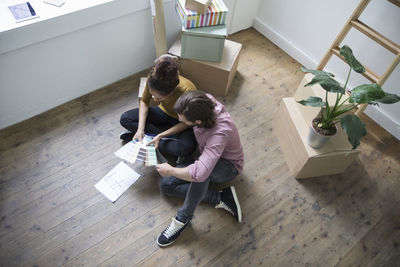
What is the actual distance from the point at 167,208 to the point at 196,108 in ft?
2.29

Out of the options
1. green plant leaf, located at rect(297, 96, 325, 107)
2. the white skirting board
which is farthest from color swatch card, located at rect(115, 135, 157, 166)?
the white skirting board

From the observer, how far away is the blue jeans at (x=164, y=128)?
1.65 meters

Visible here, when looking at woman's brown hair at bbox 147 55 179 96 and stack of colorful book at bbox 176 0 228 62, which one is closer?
woman's brown hair at bbox 147 55 179 96

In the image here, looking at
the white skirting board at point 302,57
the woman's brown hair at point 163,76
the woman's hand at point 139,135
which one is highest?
the woman's brown hair at point 163,76

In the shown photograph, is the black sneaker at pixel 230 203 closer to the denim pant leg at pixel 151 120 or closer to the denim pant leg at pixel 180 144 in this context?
the denim pant leg at pixel 180 144

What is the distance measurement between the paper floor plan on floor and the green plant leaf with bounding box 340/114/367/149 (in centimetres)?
99

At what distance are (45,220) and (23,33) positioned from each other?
3.49 ft

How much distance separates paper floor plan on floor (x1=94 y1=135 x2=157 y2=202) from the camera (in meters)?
1.55

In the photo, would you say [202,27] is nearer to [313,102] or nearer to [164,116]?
[164,116]

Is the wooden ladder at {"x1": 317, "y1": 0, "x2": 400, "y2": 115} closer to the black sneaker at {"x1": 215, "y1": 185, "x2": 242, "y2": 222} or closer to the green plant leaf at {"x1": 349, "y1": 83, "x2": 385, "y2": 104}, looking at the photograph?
the green plant leaf at {"x1": 349, "y1": 83, "x2": 385, "y2": 104}

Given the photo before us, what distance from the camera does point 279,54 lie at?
2.53 metres

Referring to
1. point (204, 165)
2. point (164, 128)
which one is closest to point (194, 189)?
point (204, 165)

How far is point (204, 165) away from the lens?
1318mm

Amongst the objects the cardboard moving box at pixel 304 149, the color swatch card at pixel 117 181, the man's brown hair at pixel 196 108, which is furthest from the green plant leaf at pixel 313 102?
the color swatch card at pixel 117 181
